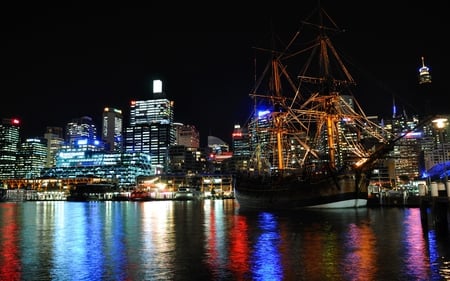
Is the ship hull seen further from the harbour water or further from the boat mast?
the harbour water

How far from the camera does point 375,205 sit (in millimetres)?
84750

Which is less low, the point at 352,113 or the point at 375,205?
the point at 352,113

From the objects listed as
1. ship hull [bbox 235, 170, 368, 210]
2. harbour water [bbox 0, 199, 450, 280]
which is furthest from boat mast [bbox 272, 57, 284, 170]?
harbour water [bbox 0, 199, 450, 280]

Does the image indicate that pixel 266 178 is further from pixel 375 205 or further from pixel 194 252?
pixel 194 252

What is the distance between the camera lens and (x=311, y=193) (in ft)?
247

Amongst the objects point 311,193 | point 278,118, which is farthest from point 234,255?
point 278,118

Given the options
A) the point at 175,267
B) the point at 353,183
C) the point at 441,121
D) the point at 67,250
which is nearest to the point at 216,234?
the point at 67,250

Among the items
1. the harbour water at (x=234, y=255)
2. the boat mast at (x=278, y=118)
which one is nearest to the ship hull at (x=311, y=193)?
the boat mast at (x=278, y=118)

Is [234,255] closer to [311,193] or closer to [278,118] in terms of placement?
[311,193]

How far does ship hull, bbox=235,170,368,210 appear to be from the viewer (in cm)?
7175

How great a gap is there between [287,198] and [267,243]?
166ft

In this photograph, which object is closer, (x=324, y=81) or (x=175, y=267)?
(x=175, y=267)

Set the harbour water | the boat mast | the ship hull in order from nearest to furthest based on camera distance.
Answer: the harbour water
the ship hull
the boat mast

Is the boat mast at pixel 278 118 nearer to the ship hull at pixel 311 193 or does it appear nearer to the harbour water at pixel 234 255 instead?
the ship hull at pixel 311 193
